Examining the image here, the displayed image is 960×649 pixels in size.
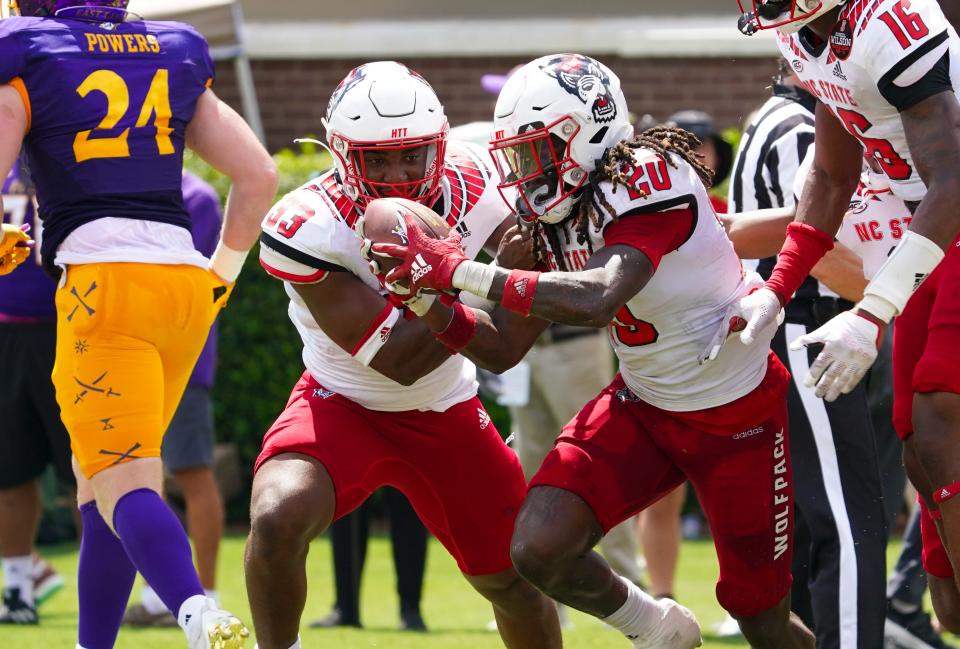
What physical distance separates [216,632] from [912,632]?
2996mm

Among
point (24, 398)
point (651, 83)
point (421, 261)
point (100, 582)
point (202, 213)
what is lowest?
point (651, 83)

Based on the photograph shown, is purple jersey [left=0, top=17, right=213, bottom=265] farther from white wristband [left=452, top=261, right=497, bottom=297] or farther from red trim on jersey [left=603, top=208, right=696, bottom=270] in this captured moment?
red trim on jersey [left=603, top=208, right=696, bottom=270]

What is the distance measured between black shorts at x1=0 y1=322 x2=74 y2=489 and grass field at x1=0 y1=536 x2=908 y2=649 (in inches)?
28.0

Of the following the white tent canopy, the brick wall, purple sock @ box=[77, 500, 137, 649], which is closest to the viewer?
purple sock @ box=[77, 500, 137, 649]

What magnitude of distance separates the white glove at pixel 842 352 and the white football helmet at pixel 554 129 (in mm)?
841

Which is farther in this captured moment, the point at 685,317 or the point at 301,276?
the point at 301,276

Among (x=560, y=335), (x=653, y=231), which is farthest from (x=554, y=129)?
(x=560, y=335)

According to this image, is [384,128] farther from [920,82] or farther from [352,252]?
[920,82]

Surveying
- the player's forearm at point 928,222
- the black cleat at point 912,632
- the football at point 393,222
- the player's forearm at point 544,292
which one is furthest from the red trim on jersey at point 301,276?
the black cleat at point 912,632

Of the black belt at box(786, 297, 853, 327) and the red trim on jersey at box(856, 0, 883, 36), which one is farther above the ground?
the red trim on jersey at box(856, 0, 883, 36)

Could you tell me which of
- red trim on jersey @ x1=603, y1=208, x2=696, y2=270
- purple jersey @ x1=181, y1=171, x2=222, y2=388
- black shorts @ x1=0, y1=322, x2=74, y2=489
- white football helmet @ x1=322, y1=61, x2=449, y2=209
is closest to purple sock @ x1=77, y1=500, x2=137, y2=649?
white football helmet @ x1=322, y1=61, x2=449, y2=209

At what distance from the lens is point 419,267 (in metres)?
3.79

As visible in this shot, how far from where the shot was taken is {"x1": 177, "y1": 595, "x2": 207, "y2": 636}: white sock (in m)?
4.21

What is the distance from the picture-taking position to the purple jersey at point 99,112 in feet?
14.8
